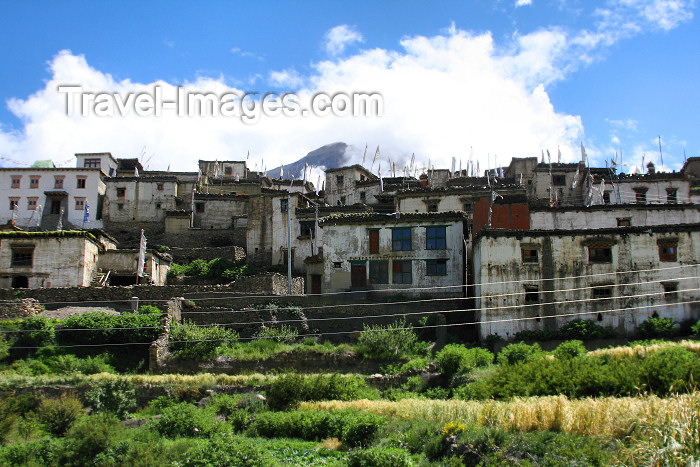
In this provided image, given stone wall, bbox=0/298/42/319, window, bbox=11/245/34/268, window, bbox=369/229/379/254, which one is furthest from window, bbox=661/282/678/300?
window, bbox=11/245/34/268

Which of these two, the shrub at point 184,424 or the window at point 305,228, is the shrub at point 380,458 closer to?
the shrub at point 184,424

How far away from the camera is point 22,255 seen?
48.1 meters

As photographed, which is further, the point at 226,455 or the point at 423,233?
the point at 423,233

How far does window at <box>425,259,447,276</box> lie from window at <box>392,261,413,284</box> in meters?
1.14

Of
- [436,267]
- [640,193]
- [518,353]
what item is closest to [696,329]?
[518,353]

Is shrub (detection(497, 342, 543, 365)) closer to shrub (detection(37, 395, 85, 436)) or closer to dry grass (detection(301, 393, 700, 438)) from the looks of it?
dry grass (detection(301, 393, 700, 438))

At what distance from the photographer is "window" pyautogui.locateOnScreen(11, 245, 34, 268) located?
47.8m

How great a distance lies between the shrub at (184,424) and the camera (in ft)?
90.2

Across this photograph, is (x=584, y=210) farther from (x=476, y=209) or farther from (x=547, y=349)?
(x=547, y=349)

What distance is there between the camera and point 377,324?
39.9 m

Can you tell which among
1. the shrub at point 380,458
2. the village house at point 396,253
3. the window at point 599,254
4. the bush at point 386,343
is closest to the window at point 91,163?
the village house at point 396,253

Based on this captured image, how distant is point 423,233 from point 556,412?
2297cm

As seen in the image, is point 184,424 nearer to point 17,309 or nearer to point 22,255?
point 17,309

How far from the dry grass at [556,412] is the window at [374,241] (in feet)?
56.8
